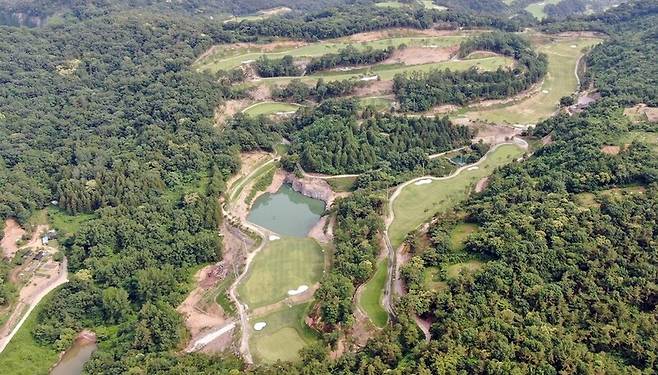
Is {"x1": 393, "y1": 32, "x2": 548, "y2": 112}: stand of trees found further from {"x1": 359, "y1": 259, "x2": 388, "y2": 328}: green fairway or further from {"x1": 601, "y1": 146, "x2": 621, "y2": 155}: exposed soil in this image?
{"x1": 359, "y1": 259, "x2": 388, "y2": 328}: green fairway

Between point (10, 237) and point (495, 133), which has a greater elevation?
point (10, 237)

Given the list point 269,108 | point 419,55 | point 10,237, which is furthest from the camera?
point 419,55

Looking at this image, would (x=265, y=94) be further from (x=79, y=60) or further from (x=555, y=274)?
(x=555, y=274)

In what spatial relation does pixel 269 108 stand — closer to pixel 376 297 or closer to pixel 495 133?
pixel 495 133

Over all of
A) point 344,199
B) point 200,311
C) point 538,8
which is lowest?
point 200,311

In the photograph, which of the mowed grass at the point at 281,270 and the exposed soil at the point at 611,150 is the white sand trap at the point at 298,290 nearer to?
the mowed grass at the point at 281,270

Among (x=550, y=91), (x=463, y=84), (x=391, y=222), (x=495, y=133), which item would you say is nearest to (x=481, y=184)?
(x=391, y=222)

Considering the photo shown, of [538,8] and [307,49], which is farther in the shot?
[538,8]

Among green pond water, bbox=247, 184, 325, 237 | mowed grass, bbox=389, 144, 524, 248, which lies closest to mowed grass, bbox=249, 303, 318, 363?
mowed grass, bbox=389, 144, 524, 248
